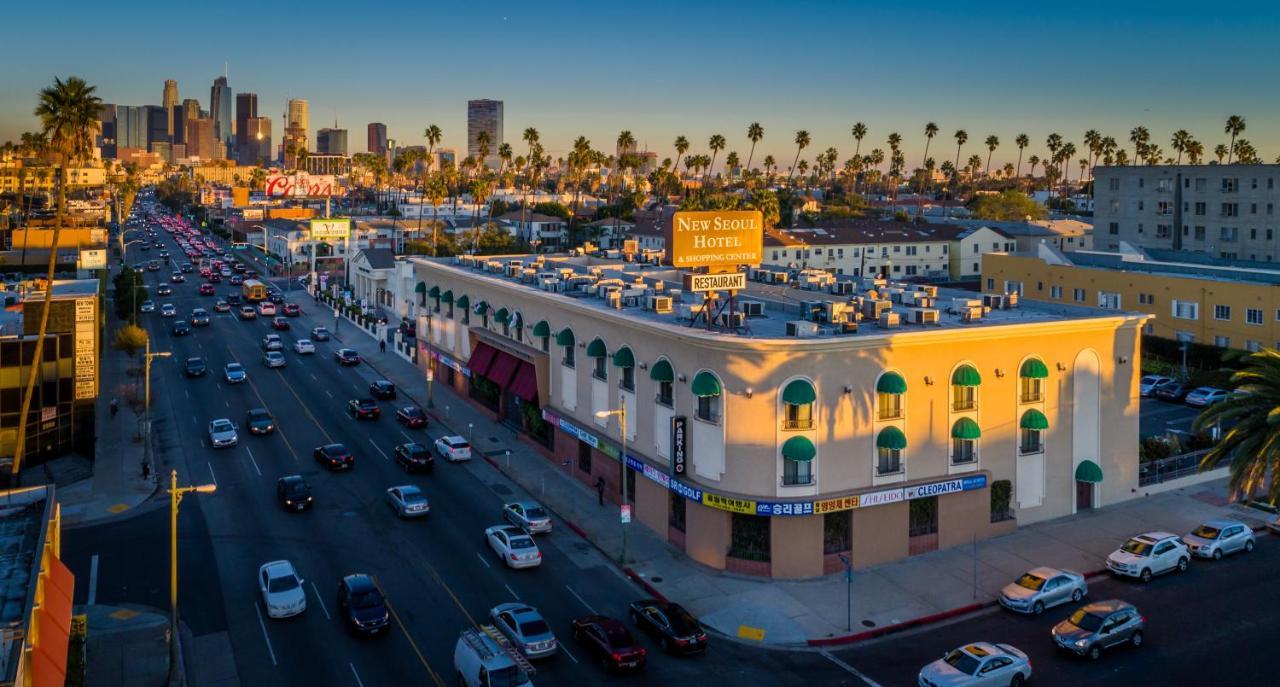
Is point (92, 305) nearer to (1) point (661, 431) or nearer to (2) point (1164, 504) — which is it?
(1) point (661, 431)

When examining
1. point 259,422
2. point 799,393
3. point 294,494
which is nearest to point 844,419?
point 799,393

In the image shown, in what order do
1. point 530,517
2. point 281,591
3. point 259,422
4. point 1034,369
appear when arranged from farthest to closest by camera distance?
point 259,422, point 530,517, point 1034,369, point 281,591

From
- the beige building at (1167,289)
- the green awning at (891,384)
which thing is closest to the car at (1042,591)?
the green awning at (891,384)

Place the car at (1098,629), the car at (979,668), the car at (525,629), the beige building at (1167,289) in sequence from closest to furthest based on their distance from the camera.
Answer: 1. the car at (979,668)
2. the car at (525,629)
3. the car at (1098,629)
4. the beige building at (1167,289)

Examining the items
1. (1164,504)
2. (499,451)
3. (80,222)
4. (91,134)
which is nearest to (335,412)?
(499,451)

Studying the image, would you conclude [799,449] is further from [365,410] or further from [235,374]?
[235,374]

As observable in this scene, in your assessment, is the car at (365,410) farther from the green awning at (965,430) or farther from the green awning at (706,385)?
the green awning at (965,430)

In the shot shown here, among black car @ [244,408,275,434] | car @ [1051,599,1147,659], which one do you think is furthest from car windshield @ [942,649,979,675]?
black car @ [244,408,275,434]
